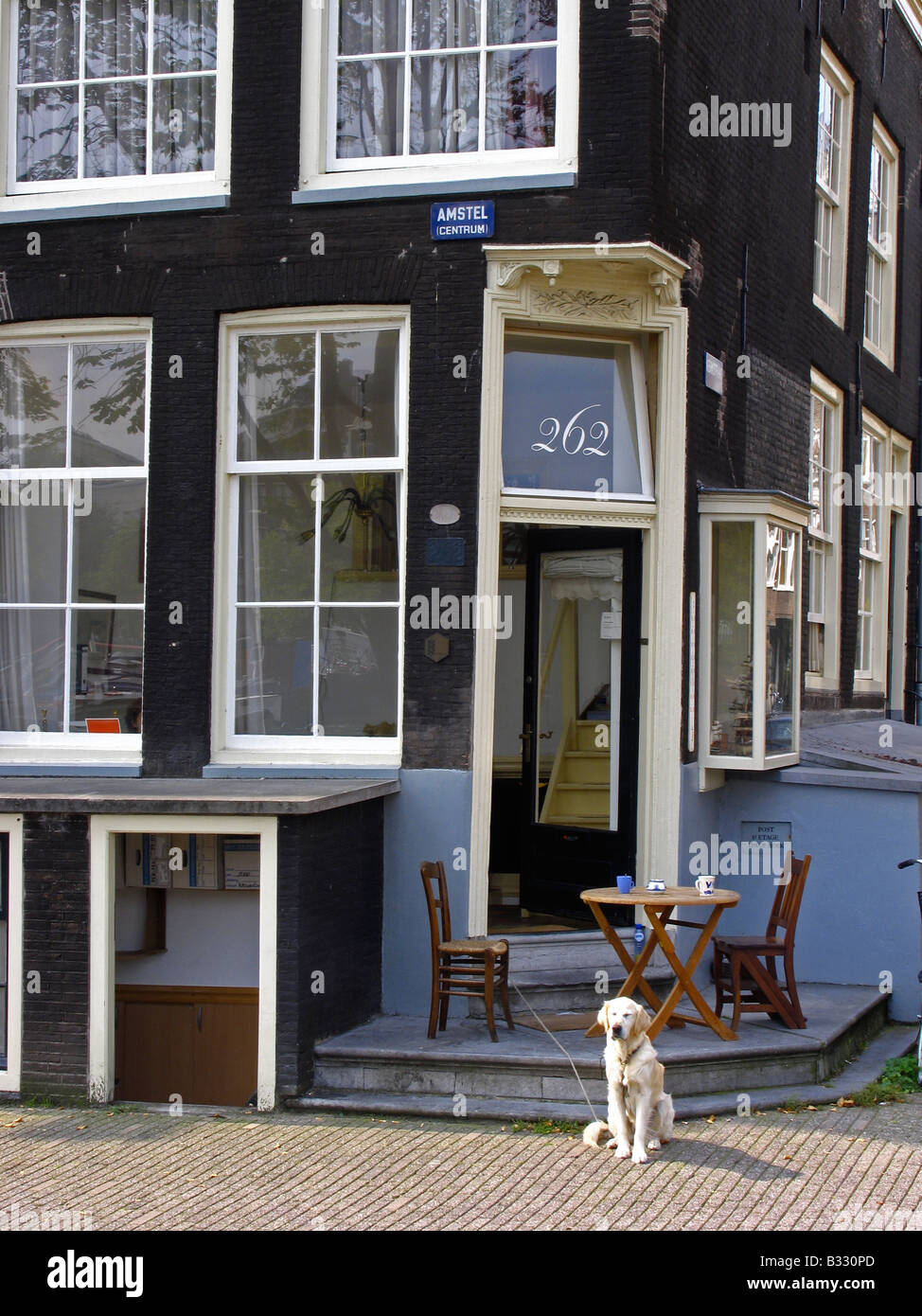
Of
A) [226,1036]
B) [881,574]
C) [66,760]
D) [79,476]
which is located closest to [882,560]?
[881,574]

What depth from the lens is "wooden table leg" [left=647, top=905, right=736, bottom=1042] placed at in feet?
25.2

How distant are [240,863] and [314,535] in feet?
6.94

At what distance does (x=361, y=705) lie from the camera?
30.6 ft

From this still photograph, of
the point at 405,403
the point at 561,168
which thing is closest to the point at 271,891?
the point at 405,403

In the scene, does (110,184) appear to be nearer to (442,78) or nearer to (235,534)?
(442,78)

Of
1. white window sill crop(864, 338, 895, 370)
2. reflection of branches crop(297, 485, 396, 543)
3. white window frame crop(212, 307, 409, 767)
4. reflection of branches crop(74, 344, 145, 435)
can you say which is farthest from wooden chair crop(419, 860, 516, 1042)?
white window sill crop(864, 338, 895, 370)

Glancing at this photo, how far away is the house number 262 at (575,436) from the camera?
9.36m

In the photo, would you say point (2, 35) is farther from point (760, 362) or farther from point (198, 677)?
point (760, 362)

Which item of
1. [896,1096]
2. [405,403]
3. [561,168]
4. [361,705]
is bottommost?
[896,1096]

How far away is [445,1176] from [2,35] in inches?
310

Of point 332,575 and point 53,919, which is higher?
point 332,575

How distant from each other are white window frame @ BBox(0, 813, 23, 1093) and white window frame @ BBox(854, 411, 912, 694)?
9484 mm

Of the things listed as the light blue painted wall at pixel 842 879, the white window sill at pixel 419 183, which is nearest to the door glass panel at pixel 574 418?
the white window sill at pixel 419 183

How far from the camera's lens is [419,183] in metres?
9.07
